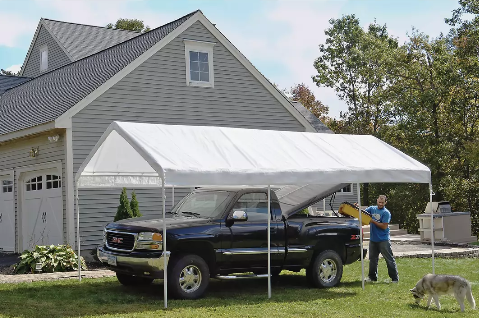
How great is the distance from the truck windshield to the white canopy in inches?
38.2

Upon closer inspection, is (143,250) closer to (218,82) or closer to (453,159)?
(218,82)

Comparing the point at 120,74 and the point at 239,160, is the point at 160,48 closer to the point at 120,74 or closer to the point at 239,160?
the point at 120,74

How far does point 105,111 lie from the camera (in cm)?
1855

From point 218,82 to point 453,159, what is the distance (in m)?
14.5

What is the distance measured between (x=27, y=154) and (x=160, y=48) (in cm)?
487

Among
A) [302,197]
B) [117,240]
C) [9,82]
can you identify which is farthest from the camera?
[9,82]

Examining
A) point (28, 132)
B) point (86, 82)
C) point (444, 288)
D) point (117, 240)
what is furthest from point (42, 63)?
point (444, 288)

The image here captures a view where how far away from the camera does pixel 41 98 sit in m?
20.9

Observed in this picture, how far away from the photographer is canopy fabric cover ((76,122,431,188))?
10328 mm

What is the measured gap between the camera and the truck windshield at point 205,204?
1161cm

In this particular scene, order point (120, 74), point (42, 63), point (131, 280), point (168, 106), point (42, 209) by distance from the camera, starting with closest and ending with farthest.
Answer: point (131, 280)
point (120, 74)
point (42, 209)
point (168, 106)
point (42, 63)

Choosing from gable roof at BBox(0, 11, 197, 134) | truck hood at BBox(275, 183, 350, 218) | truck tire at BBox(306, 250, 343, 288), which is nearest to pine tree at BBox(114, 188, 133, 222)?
gable roof at BBox(0, 11, 197, 134)

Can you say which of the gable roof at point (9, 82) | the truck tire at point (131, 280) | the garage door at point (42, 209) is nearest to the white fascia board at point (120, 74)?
the garage door at point (42, 209)

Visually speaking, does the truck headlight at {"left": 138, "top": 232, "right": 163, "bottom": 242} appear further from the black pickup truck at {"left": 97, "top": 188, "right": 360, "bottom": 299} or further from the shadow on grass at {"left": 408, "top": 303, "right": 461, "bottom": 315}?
the shadow on grass at {"left": 408, "top": 303, "right": 461, "bottom": 315}
